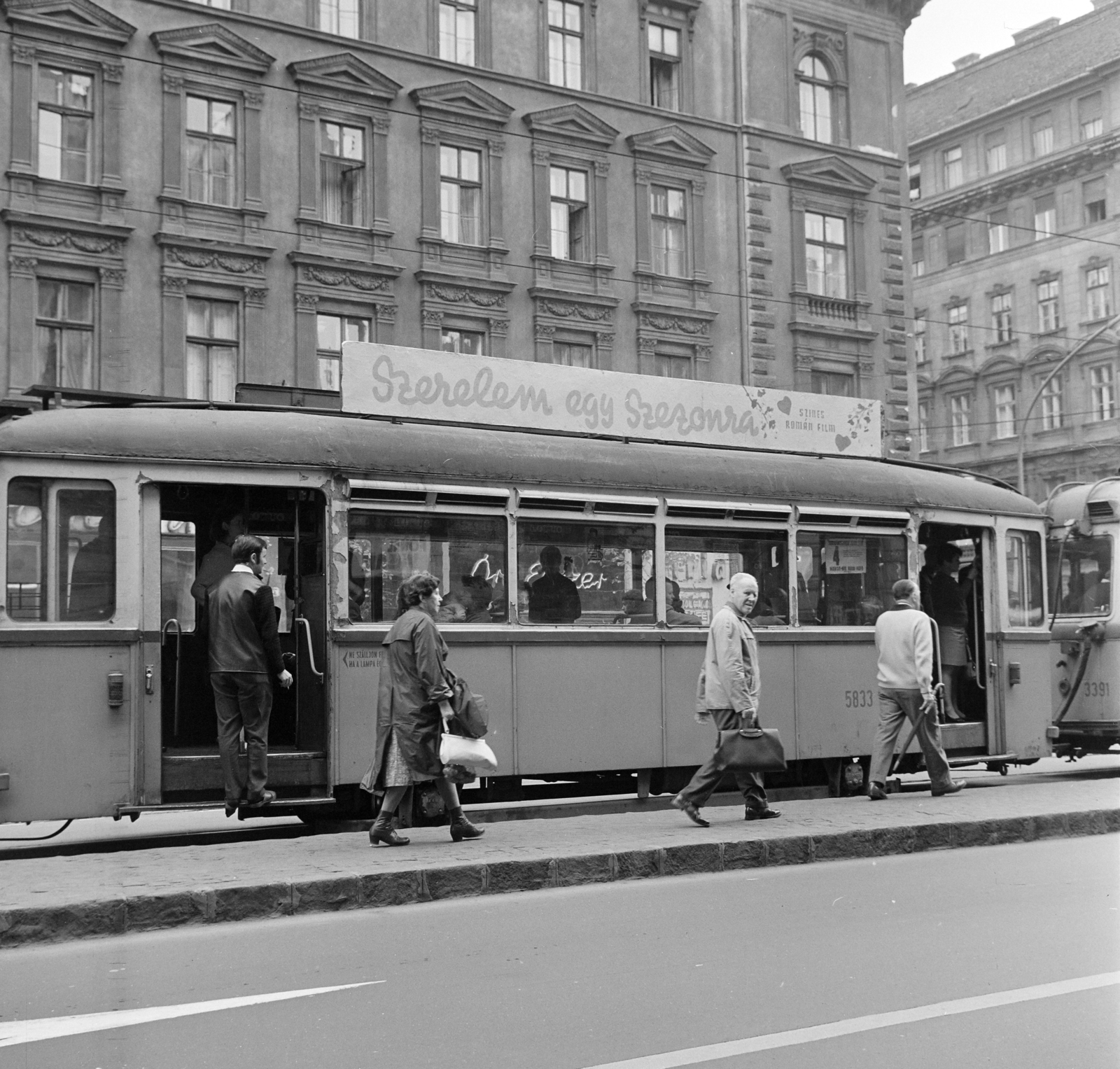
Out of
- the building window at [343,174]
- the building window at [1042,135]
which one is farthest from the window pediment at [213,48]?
the building window at [1042,135]

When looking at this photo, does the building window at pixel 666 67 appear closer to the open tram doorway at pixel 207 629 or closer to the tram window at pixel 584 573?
the tram window at pixel 584 573

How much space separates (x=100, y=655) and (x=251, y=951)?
354 centimetres

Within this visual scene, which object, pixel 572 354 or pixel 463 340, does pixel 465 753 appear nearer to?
pixel 463 340

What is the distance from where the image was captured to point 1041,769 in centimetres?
1809

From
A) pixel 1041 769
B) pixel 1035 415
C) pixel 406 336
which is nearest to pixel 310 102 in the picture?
pixel 406 336

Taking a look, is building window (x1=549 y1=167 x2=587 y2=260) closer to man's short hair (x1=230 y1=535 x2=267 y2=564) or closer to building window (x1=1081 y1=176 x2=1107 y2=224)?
man's short hair (x1=230 y1=535 x2=267 y2=564)

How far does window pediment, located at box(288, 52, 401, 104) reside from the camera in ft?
88.2

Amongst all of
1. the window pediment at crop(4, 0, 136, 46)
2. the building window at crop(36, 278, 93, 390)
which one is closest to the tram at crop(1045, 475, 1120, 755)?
the building window at crop(36, 278, 93, 390)

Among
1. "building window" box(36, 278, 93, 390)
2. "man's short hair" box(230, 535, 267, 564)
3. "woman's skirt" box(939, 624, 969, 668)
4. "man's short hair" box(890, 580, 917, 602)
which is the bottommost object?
"woman's skirt" box(939, 624, 969, 668)

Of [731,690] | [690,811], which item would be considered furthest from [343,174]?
[690,811]

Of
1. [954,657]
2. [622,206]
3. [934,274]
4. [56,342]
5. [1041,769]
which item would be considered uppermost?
[934,274]

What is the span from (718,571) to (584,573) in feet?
4.06

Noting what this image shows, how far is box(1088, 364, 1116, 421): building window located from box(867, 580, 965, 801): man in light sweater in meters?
42.4

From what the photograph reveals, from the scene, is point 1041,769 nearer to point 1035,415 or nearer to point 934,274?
point 1035,415
